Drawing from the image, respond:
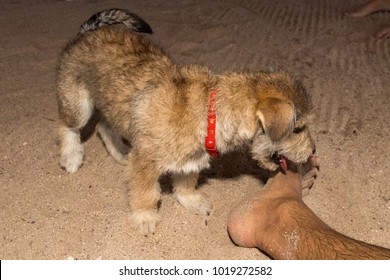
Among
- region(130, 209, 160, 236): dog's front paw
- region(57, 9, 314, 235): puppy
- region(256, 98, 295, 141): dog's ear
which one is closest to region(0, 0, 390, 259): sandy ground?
region(130, 209, 160, 236): dog's front paw

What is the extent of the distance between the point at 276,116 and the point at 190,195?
1.37m

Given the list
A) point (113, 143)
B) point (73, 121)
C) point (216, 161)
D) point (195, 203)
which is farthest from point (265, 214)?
point (73, 121)

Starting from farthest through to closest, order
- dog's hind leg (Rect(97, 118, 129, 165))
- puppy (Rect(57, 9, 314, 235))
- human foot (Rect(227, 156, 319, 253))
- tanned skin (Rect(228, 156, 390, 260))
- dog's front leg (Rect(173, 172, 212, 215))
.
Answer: dog's hind leg (Rect(97, 118, 129, 165)) < dog's front leg (Rect(173, 172, 212, 215)) < human foot (Rect(227, 156, 319, 253)) < puppy (Rect(57, 9, 314, 235)) < tanned skin (Rect(228, 156, 390, 260))

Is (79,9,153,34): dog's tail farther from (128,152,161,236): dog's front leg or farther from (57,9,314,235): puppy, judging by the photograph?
(128,152,161,236): dog's front leg

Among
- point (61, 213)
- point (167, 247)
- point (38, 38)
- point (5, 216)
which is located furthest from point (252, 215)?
point (38, 38)

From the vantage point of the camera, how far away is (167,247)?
144 inches

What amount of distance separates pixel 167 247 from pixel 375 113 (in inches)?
114

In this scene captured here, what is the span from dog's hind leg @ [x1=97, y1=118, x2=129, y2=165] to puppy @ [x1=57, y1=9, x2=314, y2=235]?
43 centimetres

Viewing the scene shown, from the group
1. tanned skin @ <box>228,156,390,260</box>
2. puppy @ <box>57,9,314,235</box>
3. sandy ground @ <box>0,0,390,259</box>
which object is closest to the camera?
tanned skin @ <box>228,156,390,260</box>

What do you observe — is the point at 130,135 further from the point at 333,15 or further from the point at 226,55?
the point at 333,15

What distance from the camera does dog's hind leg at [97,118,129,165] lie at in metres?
4.46

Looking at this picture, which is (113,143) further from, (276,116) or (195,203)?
(276,116)

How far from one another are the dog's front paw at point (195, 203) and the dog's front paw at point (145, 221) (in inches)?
13.7

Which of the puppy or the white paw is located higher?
the puppy
